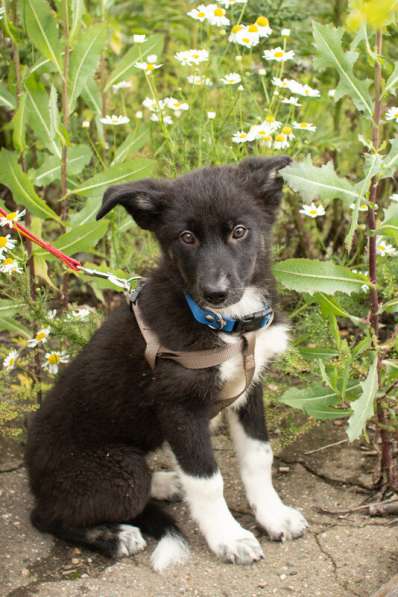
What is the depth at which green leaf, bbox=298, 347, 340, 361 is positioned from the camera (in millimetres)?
3193

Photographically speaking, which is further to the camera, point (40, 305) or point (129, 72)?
point (129, 72)

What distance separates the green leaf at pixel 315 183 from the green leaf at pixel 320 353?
760 mm

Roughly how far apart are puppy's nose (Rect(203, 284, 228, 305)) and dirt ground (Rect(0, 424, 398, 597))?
42.8 inches

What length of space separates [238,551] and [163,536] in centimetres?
33

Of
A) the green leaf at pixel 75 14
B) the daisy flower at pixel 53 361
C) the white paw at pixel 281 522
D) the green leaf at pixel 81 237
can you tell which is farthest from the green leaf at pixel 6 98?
the white paw at pixel 281 522

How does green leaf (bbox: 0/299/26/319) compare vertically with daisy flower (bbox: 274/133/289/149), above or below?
below

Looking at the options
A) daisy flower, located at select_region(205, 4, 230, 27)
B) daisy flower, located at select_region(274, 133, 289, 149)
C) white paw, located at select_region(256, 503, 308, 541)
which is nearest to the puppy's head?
daisy flower, located at select_region(274, 133, 289, 149)

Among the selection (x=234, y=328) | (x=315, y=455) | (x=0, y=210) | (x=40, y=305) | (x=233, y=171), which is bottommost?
(x=315, y=455)

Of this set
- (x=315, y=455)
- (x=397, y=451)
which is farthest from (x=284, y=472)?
(x=397, y=451)

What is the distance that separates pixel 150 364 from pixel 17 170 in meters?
1.16

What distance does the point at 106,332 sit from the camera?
3.22m

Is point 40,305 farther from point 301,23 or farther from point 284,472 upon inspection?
point 301,23

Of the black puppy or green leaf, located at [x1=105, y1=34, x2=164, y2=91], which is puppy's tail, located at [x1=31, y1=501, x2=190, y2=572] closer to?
the black puppy

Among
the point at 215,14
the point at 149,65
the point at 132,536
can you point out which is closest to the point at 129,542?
the point at 132,536
